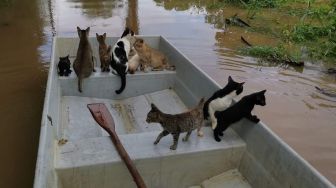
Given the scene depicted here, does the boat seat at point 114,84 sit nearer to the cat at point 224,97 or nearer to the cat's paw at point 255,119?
the cat at point 224,97

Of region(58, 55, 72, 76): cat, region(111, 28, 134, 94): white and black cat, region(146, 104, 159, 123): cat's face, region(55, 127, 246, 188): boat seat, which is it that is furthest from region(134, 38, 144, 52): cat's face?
region(146, 104, 159, 123): cat's face

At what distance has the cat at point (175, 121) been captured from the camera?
3.36 m

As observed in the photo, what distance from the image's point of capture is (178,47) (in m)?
8.69

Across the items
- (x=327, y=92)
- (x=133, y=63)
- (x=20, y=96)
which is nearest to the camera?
(x=133, y=63)

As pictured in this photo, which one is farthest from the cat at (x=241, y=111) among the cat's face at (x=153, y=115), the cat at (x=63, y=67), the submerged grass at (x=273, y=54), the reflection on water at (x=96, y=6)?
the reflection on water at (x=96, y=6)

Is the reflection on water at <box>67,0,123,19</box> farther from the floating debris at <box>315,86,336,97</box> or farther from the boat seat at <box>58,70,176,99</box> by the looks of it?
the floating debris at <box>315,86,336,97</box>

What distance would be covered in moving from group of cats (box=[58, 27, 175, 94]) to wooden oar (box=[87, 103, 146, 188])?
134cm

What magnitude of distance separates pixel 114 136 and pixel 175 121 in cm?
62

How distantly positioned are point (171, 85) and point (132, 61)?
0.71 m

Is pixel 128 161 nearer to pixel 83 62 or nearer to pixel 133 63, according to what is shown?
pixel 83 62

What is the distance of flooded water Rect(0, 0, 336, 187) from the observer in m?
4.66

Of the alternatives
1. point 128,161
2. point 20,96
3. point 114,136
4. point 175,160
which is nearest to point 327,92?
point 175,160

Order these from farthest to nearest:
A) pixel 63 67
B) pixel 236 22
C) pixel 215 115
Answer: pixel 236 22 < pixel 63 67 < pixel 215 115

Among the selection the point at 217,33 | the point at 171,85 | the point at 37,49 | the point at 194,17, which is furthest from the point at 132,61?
the point at 194,17
